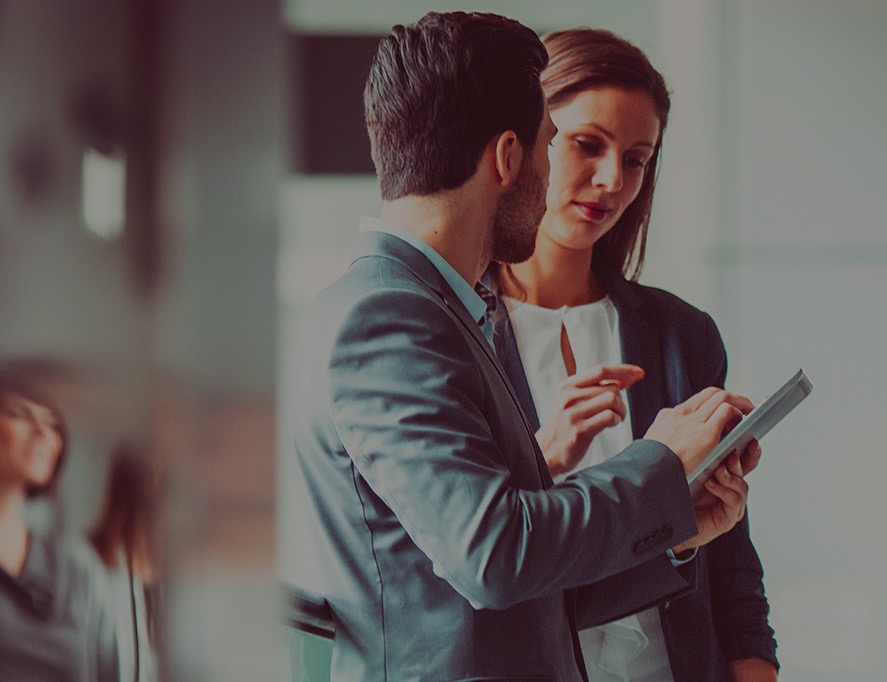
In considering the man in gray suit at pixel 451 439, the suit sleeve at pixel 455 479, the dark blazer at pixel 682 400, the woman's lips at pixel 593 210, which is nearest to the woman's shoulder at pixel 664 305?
the dark blazer at pixel 682 400

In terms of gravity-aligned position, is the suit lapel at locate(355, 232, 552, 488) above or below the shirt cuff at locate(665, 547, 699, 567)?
above

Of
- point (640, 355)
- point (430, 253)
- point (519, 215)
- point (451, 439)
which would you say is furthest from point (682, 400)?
point (451, 439)

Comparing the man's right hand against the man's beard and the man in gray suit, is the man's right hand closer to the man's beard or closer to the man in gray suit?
the man in gray suit

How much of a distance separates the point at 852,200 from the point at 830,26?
55 centimetres

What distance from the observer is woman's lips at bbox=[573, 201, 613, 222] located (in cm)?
161

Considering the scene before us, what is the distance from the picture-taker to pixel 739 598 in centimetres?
156

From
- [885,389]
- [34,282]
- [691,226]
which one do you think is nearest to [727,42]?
[691,226]

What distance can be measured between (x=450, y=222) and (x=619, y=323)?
22.5 inches

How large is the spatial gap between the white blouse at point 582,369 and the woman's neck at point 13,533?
3.63 ft

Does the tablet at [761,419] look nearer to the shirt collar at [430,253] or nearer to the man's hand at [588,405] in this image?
the man's hand at [588,405]

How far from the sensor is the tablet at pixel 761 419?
118cm

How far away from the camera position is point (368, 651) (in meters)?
1.02

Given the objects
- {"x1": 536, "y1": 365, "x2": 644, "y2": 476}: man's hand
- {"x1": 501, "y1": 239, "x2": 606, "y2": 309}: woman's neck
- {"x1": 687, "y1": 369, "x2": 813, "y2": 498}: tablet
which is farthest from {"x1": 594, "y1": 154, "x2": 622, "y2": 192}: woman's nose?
{"x1": 687, "y1": 369, "x2": 813, "y2": 498}: tablet

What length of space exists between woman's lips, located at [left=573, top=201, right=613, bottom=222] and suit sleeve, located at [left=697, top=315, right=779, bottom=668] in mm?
497
